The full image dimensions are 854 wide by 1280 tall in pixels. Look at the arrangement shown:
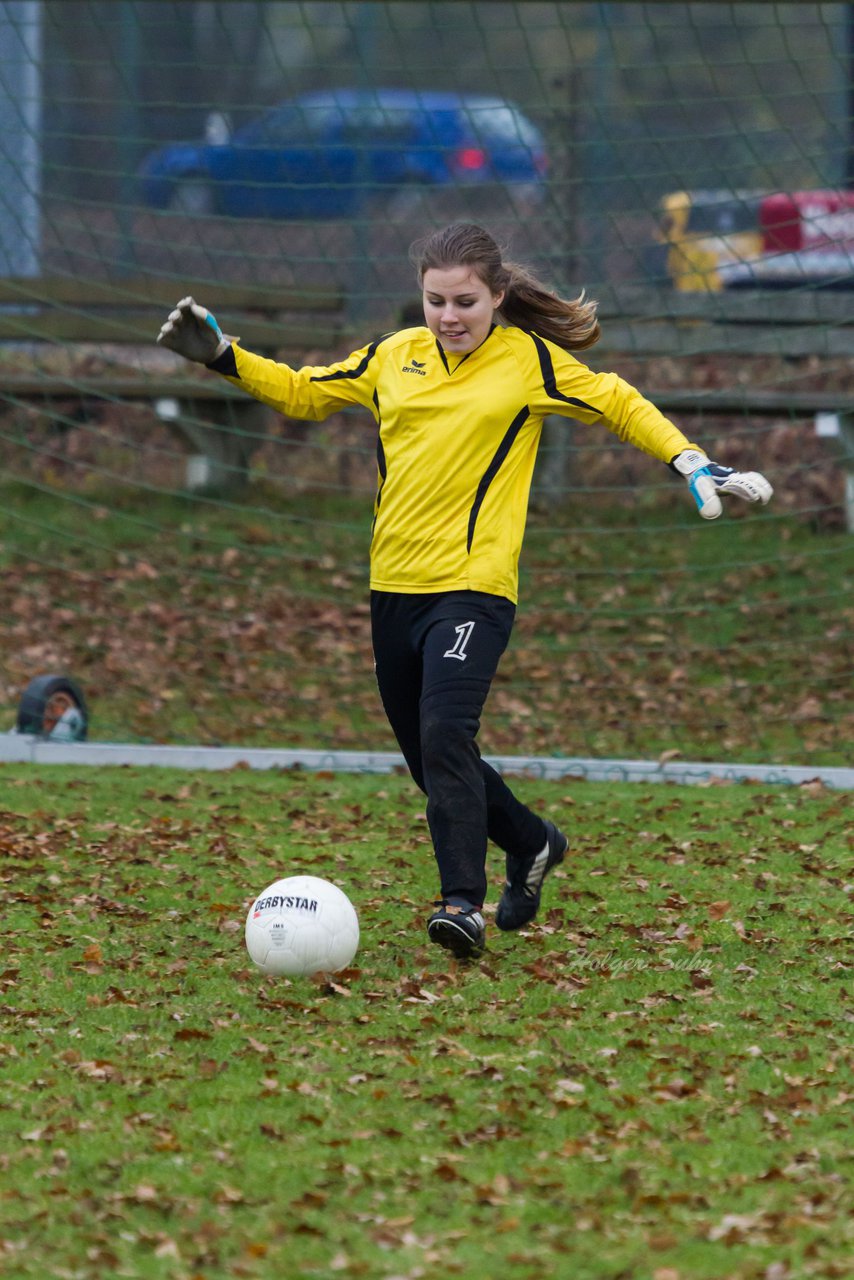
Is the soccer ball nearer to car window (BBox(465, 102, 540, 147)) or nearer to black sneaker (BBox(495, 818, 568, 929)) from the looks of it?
black sneaker (BBox(495, 818, 568, 929))

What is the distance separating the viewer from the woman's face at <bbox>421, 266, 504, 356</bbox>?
16.5 feet

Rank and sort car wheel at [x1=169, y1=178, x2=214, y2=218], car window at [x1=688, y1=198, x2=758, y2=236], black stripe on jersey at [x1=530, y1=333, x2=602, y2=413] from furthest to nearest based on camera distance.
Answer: car wheel at [x1=169, y1=178, x2=214, y2=218] → car window at [x1=688, y1=198, x2=758, y2=236] → black stripe on jersey at [x1=530, y1=333, x2=602, y2=413]

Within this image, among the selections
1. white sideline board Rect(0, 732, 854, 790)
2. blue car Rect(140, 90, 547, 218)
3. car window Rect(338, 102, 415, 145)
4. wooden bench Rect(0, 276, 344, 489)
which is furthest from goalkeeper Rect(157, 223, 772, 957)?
car window Rect(338, 102, 415, 145)

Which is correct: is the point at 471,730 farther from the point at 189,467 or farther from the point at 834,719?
the point at 189,467

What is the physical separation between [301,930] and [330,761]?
3.80 metres

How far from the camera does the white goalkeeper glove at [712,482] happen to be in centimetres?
479

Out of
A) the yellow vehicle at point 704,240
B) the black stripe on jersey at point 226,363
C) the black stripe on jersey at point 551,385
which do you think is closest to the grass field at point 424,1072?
the black stripe on jersey at point 551,385

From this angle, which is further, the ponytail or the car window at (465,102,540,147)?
the car window at (465,102,540,147)

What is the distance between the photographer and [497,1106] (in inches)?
156

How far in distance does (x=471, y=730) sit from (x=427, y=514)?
612 mm

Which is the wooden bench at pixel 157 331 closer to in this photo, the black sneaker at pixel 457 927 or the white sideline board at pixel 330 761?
the white sideline board at pixel 330 761

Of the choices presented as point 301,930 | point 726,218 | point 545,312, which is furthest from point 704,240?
point 301,930

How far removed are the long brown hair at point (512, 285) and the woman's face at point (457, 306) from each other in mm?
25

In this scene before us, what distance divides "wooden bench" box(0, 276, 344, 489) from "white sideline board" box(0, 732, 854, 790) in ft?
5.65
